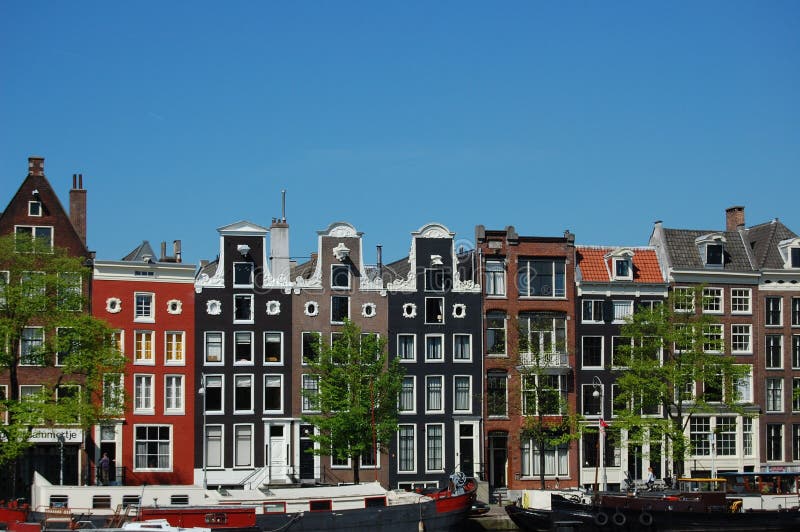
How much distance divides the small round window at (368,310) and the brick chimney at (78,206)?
14639 mm

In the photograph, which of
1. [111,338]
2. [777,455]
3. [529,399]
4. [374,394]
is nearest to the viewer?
[111,338]

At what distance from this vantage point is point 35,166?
6569cm

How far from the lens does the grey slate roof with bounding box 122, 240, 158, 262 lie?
68750mm

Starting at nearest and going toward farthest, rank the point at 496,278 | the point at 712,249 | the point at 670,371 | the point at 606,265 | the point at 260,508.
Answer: the point at 260,508 → the point at 670,371 → the point at 496,278 → the point at 606,265 → the point at 712,249

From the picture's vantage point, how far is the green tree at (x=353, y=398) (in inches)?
2571

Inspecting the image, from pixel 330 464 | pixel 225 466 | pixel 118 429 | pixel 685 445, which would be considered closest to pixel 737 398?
pixel 685 445

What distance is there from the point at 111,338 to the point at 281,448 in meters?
12.0

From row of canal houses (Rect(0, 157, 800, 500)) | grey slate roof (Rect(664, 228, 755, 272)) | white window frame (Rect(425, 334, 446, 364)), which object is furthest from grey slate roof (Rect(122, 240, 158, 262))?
grey slate roof (Rect(664, 228, 755, 272))

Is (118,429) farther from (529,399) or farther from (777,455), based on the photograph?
(777,455)

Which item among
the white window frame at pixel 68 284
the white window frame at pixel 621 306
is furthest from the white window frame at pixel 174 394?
the white window frame at pixel 621 306

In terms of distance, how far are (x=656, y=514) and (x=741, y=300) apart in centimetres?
2083

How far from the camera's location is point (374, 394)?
65938 mm

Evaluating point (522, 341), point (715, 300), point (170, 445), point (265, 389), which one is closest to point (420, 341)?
point (522, 341)

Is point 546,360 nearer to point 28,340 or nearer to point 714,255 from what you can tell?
point 714,255
